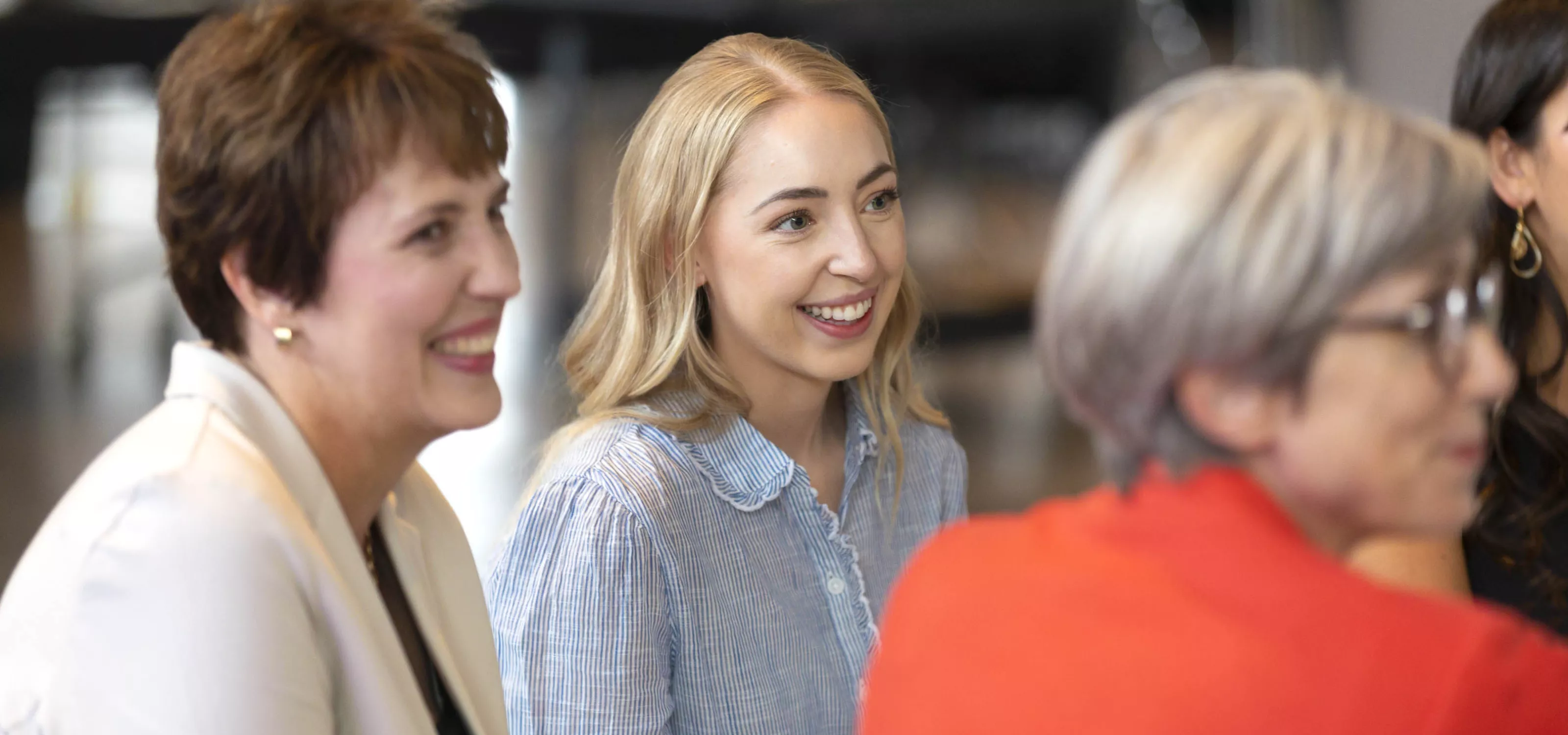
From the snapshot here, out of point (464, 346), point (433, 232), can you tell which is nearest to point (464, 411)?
point (464, 346)

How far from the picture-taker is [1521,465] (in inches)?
72.9

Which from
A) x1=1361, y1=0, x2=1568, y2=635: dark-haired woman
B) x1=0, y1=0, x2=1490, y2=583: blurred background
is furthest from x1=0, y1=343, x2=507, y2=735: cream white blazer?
x1=0, y1=0, x2=1490, y2=583: blurred background

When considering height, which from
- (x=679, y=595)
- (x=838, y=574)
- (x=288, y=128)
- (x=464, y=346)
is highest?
(x=288, y=128)

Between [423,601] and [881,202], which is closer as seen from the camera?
[423,601]

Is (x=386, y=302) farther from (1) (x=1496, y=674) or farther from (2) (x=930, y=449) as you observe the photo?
(2) (x=930, y=449)

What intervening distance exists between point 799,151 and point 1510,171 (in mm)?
922

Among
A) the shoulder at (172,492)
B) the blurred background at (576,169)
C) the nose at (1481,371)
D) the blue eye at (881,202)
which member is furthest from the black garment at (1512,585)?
the blurred background at (576,169)

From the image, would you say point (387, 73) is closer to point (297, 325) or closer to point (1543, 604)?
point (297, 325)

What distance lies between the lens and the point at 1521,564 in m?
1.80

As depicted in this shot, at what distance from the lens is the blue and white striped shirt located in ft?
5.73

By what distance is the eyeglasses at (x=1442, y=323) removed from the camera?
35.7 inches

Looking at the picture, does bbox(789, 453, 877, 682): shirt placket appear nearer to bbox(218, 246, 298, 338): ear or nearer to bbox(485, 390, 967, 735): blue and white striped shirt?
bbox(485, 390, 967, 735): blue and white striped shirt

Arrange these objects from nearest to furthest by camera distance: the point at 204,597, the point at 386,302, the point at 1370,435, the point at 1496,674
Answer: the point at 1496,674, the point at 1370,435, the point at 204,597, the point at 386,302

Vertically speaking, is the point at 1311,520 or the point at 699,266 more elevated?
the point at 1311,520
